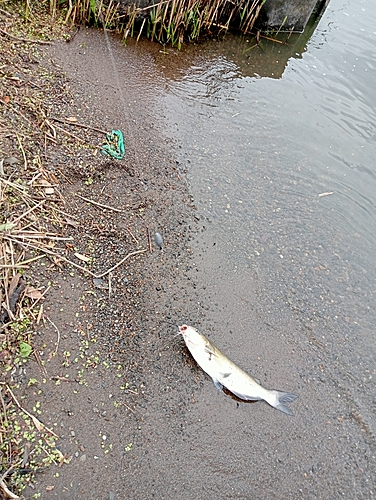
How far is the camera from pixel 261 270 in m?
3.79

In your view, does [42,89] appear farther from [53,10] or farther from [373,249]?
[373,249]

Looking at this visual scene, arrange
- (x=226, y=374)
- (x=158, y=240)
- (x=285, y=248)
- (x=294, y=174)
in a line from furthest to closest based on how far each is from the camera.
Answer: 1. (x=294, y=174)
2. (x=285, y=248)
3. (x=158, y=240)
4. (x=226, y=374)

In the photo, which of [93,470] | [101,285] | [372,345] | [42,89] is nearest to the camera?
[93,470]

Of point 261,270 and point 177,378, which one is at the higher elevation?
point 261,270

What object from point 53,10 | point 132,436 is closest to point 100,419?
point 132,436

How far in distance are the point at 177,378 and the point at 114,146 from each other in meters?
2.48

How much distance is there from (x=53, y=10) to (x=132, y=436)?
5684mm

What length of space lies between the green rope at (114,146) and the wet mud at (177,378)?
0.14m

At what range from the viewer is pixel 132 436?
100 inches

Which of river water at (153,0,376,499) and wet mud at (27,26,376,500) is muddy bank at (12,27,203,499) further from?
river water at (153,0,376,499)

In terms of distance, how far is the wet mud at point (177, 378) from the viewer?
2.48 m

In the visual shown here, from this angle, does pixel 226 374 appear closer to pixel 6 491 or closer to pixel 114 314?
pixel 114 314

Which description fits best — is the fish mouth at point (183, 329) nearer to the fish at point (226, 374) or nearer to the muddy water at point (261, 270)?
the fish at point (226, 374)

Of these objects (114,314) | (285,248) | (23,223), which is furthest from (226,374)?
(23,223)
